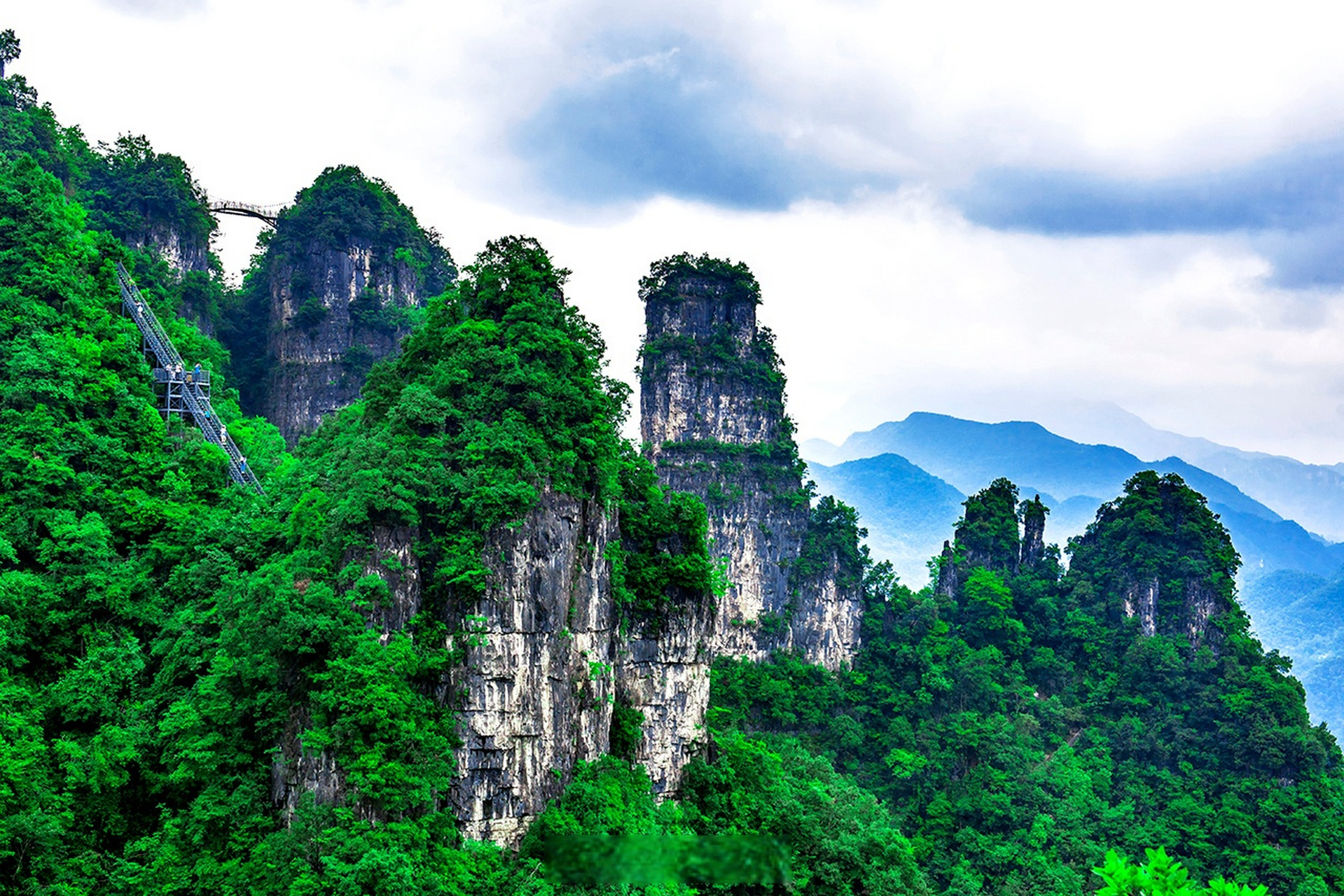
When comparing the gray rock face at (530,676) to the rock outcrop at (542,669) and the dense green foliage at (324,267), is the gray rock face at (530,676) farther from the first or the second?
the dense green foliage at (324,267)

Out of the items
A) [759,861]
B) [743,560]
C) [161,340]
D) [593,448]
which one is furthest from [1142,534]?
[759,861]

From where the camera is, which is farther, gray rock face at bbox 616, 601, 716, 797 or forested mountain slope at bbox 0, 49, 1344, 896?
gray rock face at bbox 616, 601, 716, 797

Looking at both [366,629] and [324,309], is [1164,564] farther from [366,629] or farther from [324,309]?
[366,629]

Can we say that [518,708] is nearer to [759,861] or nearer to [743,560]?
[759,861]

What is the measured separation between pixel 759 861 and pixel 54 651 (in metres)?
20.7

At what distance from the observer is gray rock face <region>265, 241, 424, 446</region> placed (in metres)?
43.0

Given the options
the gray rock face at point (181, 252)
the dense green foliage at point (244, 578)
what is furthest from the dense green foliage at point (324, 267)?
the dense green foliage at point (244, 578)

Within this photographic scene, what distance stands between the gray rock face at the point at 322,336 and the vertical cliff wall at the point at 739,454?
1270 centimetres

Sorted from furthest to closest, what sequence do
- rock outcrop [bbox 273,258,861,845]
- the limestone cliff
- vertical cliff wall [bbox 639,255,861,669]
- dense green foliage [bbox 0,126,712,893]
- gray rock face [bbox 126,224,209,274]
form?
vertical cliff wall [bbox 639,255,861,669] → the limestone cliff → gray rock face [bbox 126,224,209,274] → rock outcrop [bbox 273,258,861,845] → dense green foliage [bbox 0,126,712,893]

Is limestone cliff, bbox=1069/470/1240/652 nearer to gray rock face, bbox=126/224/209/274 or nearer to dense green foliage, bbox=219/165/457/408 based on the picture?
dense green foliage, bbox=219/165/457/408

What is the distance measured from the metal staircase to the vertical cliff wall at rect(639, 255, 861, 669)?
23.7 metres

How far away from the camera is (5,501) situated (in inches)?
850

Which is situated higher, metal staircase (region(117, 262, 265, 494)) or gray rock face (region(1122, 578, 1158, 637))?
metal staircase (region(117, 262, 265, 494))

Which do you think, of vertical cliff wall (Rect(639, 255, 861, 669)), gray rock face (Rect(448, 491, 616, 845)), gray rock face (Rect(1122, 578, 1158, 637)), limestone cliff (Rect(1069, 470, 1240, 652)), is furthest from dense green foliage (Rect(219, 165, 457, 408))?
gray rock face (Rect(1122, 578, 1158, 637))
